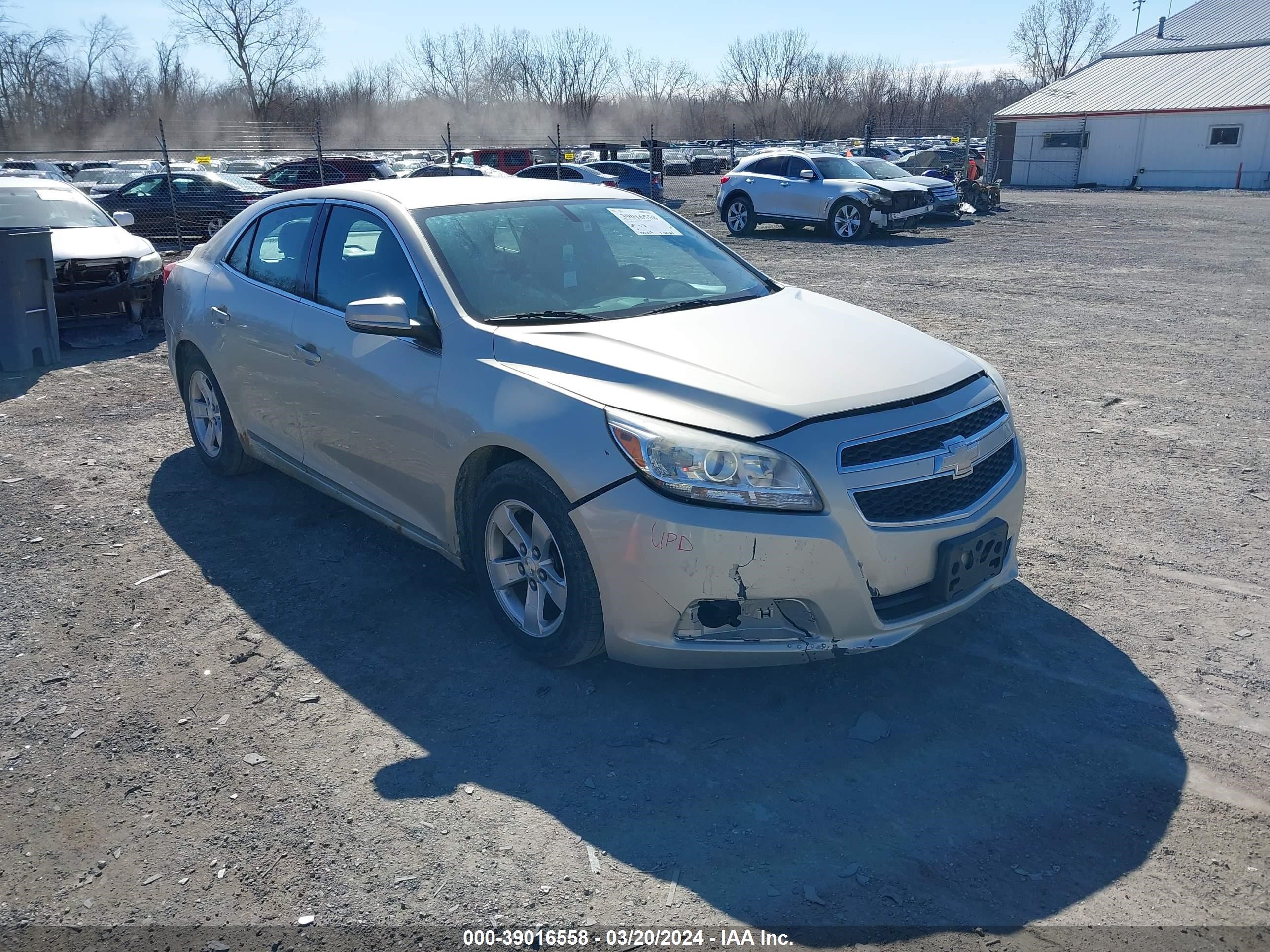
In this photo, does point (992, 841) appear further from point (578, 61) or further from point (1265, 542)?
point (578, 61)

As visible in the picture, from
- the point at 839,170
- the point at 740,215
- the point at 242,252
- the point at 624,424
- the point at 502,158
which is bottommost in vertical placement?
the point at 624,424

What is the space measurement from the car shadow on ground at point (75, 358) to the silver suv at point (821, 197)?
13855 millimetres

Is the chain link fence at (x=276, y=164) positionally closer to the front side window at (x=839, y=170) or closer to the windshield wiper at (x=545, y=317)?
the front side window at (x=839, y=170)

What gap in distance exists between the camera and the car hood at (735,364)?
327 centimetres

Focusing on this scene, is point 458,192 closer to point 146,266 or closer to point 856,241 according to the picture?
point 146,266

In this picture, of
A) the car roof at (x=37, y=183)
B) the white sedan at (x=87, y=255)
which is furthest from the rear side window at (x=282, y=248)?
the car roof at (x=37, y=183)

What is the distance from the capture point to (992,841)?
9.19ft

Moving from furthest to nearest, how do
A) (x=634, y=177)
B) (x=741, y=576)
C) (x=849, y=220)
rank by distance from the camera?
(x=634, y=177)
(x=849, y=220)
(x=741, y=576)

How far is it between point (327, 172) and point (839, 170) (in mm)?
11898

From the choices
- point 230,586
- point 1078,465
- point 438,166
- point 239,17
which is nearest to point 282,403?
point 230,586

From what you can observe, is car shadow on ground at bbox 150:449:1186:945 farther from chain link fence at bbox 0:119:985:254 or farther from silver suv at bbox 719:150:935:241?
silver suv at bbox 719:150:935:241

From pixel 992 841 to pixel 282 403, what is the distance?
3717mm

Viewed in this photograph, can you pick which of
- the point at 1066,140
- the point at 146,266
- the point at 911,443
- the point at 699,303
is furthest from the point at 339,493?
the point at 1066,140

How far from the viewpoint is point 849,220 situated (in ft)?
66.4
